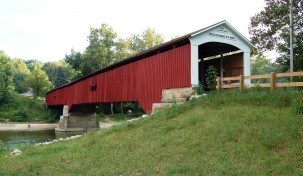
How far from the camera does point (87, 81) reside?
28.1 m

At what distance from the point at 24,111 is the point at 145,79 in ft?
116

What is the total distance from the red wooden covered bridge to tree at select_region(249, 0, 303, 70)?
19.5 feet

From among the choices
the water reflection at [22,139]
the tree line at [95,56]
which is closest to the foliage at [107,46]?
the tree line at [95,56]

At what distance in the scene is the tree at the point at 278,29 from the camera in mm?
22703

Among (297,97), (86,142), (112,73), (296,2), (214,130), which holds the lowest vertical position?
(86,142)

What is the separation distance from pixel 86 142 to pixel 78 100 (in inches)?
762

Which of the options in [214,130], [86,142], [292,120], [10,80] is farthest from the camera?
[10,80]

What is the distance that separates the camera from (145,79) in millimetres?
18766

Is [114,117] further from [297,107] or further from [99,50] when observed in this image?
[297,107]

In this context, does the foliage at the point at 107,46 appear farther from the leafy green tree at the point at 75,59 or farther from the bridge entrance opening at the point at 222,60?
the bridge entrance opening at the point at 222,60

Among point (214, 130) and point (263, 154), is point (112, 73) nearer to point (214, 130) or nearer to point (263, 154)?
point (214, 130)

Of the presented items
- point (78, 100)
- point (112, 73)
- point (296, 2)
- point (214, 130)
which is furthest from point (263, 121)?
point (78, 100)

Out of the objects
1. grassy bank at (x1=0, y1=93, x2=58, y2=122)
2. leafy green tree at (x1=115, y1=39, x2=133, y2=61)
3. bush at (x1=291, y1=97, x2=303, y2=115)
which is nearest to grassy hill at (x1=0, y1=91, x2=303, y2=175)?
bush at (x1=291, y1=97, x2=303, y2=115)

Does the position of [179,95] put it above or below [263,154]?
above
